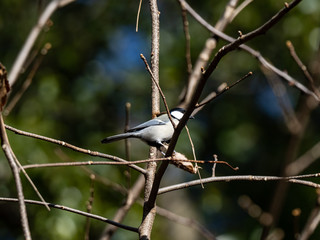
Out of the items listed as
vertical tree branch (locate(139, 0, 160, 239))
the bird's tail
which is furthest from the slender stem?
vertical tree branch (locate(139, 0, 160, 239))

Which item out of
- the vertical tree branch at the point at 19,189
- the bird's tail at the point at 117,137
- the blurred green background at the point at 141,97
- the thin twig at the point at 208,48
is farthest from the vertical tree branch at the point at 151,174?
the blurred green background at the point at 141,97

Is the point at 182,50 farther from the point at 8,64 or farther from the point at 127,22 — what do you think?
the point at 8,64

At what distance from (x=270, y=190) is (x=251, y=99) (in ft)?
3.88

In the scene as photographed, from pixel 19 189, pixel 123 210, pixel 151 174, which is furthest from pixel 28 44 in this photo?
pixel 19 189

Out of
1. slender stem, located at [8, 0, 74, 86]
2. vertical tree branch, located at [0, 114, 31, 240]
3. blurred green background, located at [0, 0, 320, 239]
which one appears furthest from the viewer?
blurred green background, located at [0, 0, 320, 239]

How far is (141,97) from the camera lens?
4793 mm

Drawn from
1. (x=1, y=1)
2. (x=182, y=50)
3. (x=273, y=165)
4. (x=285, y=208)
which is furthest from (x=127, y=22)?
(x=285, y=208)

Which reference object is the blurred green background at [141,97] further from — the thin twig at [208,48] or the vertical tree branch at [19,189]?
the vertical tree branch at [19,189]

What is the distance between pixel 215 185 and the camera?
4.86 meters

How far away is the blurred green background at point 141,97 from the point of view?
A: 3.61 m

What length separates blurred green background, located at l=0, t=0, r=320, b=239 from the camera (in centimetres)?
361

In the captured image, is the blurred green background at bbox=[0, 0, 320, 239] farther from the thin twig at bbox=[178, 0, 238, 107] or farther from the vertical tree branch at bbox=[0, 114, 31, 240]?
the vertical tree branch at bbox=[0, 114, 31, 240]

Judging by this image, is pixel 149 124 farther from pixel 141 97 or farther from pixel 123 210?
pixel 141 97

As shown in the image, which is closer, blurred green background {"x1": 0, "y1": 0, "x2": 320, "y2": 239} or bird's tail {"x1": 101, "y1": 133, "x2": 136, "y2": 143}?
bird's tail {"x1": 101, "y1": 133, "x2": 136, "y2": 143}
